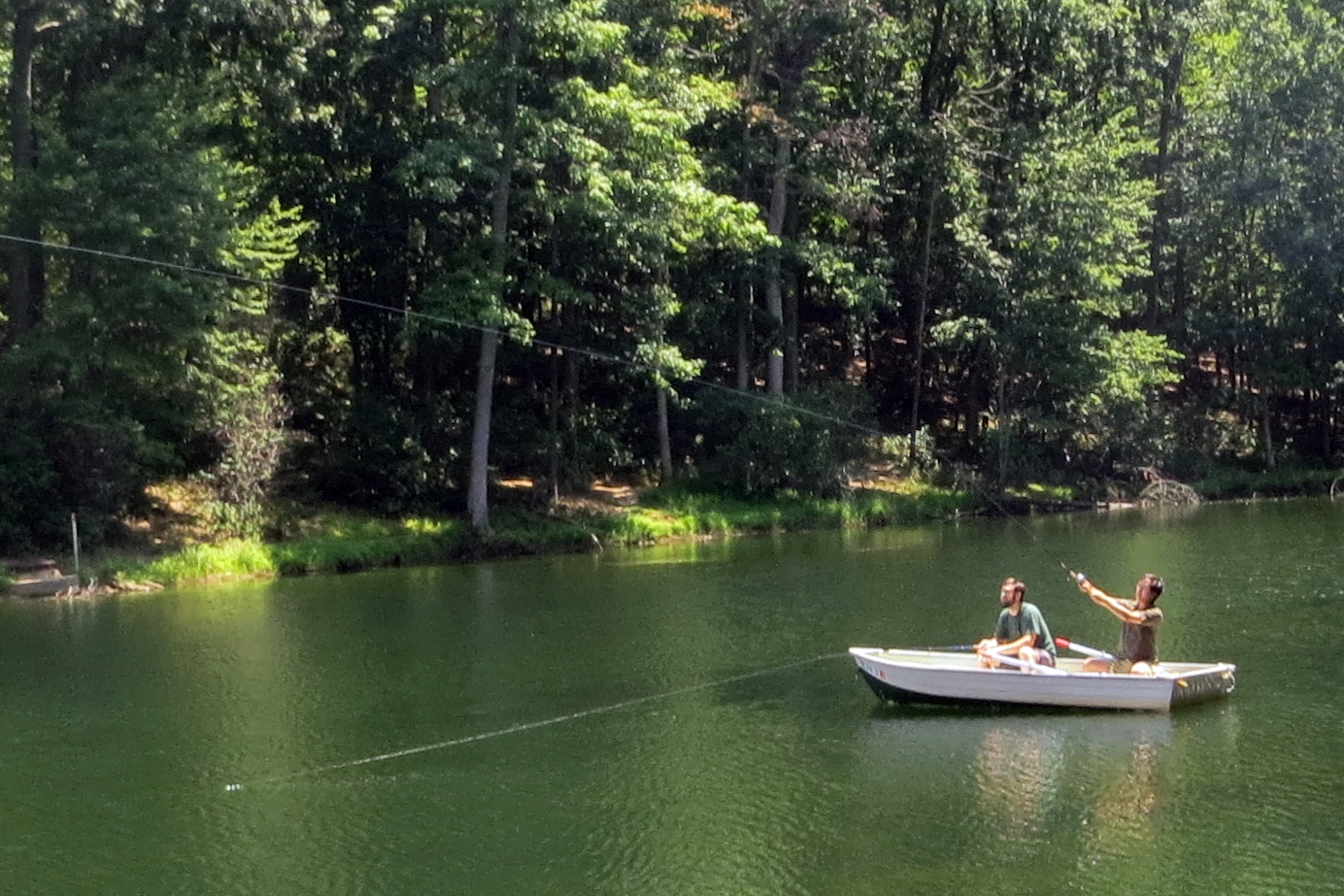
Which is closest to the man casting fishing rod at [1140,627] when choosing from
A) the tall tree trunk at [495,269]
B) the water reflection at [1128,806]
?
the water reflection at [1128,806]

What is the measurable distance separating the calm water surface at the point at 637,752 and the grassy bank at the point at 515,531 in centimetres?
255

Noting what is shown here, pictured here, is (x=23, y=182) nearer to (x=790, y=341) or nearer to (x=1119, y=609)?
(x=790, y=341)

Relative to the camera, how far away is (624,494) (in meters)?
38.0

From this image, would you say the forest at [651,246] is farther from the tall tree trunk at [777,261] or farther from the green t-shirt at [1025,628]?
the green t-shirt at [1025,628]

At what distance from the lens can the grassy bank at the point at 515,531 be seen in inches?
1139

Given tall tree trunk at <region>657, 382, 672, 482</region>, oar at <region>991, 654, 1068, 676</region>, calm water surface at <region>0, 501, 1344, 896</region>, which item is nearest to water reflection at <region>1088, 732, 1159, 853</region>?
calm water surface at <region>0, 501, 1344, 896</region>

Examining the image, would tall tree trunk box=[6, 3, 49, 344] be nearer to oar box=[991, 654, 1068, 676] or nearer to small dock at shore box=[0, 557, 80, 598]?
small dock at shore box=[0, 557, 80, 598]

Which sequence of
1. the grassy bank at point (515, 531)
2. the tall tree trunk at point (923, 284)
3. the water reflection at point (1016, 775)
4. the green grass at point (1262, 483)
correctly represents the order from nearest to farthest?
1. the water reflection at point (1016, 775)
2. the grassy bank at point (515, 531)
3. the tall tree trunk at point (923, 284)
4. the green grass at point (1262, 483)

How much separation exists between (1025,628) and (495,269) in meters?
18.3

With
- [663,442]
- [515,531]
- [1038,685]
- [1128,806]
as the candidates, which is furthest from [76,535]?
[1128,806]

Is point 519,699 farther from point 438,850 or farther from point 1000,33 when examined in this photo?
point 1000,33

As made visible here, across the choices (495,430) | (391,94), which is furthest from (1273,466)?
(391,94)

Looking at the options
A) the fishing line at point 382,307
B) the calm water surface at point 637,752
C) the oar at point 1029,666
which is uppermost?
the fishing line at point 382,307

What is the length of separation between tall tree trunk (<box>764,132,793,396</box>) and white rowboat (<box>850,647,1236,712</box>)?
22549 mm
